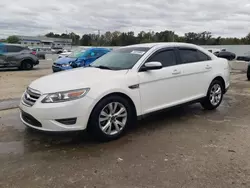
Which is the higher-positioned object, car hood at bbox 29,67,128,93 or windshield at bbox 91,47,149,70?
windshield at bbox 91,47,149,70

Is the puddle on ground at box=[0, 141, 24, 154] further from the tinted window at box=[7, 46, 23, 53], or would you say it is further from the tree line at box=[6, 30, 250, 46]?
the tree line at box=[6, 30, 250, 46]

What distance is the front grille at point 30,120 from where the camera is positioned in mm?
3711

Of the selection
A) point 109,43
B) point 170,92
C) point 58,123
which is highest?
point 109,43

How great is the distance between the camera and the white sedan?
3633 mm

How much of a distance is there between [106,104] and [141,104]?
71cm

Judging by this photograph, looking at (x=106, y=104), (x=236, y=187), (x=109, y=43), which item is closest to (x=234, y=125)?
(x=236, y=187)

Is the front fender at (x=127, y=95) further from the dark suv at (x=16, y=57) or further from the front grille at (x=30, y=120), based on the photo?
the dark suv at (x=16, y=57)

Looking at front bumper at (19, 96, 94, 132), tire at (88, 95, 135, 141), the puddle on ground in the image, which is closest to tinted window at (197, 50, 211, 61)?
tire at (88, 95, 135, 141)

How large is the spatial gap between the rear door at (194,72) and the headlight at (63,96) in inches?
87.8

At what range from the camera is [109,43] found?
80750mm

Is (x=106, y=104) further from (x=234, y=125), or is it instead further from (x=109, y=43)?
(x=109, y=43)

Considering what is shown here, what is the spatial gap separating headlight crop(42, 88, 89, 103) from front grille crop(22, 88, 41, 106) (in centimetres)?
20

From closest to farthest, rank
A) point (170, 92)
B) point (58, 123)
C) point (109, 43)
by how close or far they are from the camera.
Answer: point (58, 123) < point (170, 92) < point (109, 43)

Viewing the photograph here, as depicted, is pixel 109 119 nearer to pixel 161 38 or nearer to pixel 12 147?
pixel 12 147
